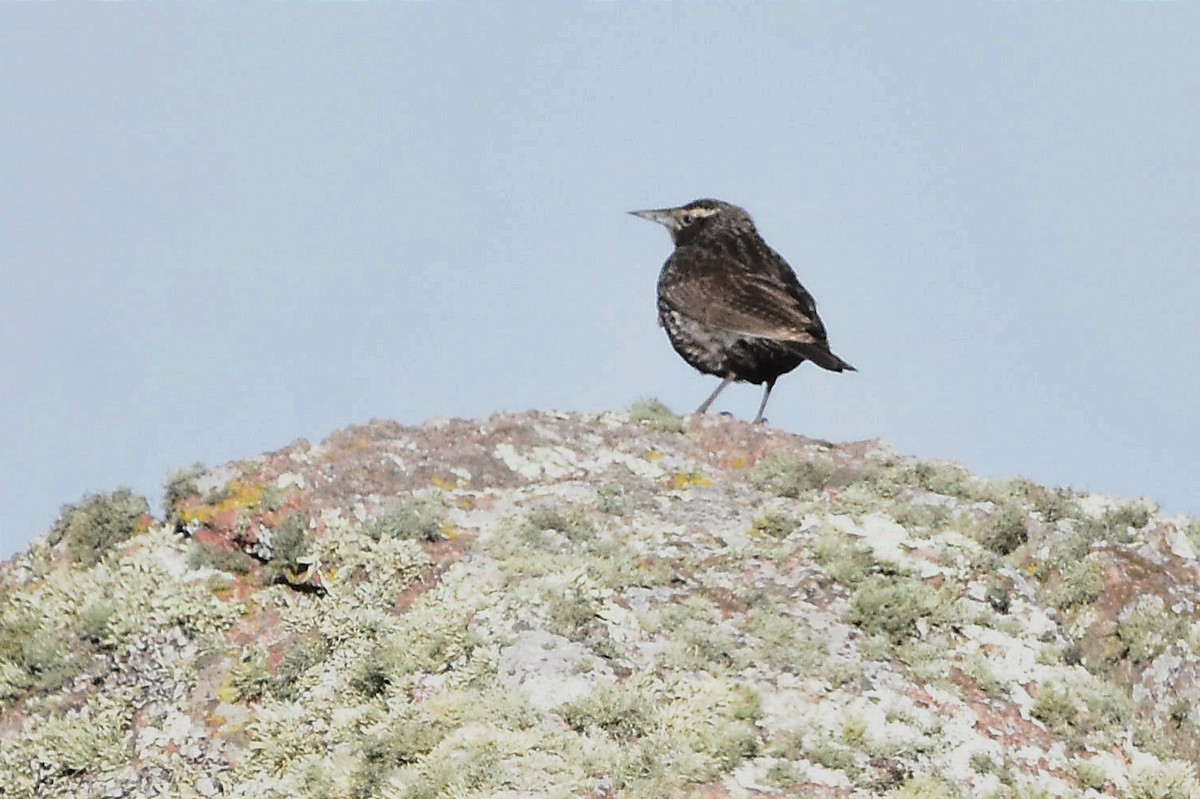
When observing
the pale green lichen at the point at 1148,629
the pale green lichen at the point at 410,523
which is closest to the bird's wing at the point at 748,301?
the pale green lichen at the point at 1148,629

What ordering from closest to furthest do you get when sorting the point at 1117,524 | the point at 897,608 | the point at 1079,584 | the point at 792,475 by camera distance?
the point at 897,608 < the point at 1079,584 < the point at 1117,524 < the point at 792,475

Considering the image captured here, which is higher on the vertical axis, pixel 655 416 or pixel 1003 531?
pixel 655 416

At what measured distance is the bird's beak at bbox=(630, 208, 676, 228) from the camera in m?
16.4

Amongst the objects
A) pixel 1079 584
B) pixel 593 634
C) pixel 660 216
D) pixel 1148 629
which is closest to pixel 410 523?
pixel 593 634

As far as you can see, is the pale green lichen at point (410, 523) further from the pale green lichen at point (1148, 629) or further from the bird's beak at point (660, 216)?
the bird's beak at point (660, 216)

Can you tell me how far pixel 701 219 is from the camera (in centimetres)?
1602

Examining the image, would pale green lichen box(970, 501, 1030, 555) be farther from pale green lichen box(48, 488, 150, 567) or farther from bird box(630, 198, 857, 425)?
bird box(630, 198, 857, 425)

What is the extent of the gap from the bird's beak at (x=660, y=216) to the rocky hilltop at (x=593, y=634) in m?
7.38

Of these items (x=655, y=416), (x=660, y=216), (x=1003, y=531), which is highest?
(x=660, y=216)

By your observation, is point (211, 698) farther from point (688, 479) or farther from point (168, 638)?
point (688, 479)

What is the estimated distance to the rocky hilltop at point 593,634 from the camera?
251 inches

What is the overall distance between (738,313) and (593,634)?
23.5 ft

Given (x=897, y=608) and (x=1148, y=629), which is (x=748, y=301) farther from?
(x=897, y=608)

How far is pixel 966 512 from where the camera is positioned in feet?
28.5
